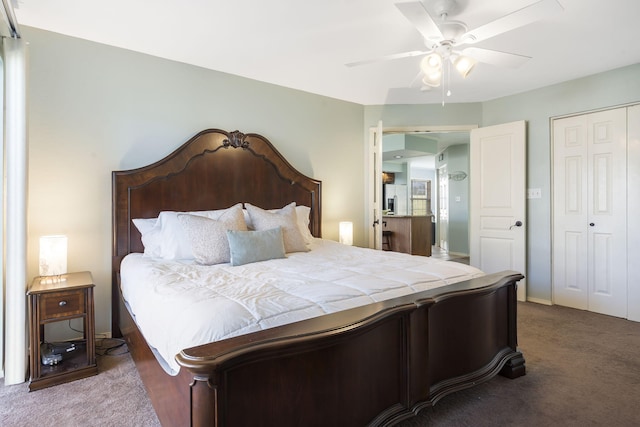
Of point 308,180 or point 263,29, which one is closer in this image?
point 263,29

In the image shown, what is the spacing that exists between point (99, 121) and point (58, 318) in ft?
5.24

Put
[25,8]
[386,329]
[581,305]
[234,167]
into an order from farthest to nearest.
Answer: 1. [581,305]
2. [234,167]
3. [25,8]
4. [386,329]

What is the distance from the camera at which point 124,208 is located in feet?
9.59

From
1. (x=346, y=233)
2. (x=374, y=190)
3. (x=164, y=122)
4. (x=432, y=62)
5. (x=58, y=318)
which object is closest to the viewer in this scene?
(x=58, y=318)

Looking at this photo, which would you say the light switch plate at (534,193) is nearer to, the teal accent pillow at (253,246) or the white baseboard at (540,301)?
the white baseboard at (540,301)

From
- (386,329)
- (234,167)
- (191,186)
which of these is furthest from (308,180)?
(386,329)

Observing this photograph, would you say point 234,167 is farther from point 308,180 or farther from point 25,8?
point 25,8

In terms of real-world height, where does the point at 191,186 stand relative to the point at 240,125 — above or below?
below

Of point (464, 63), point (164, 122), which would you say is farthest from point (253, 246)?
point (464, 63)

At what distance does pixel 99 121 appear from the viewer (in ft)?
9.57

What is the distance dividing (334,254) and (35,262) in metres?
2.29

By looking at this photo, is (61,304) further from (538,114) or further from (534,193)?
(538,114)

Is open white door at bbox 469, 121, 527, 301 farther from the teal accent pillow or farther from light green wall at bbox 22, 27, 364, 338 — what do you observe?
the teal accent pillow

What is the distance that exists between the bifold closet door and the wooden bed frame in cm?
213
